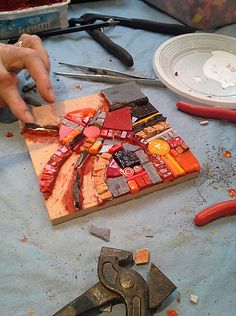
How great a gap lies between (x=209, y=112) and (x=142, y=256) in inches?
15.1

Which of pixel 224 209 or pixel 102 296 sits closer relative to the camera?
pixel 102 296

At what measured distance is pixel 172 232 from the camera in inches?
24.0

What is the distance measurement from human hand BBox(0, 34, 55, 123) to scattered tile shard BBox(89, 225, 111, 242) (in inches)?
10.3

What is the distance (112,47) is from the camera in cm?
97

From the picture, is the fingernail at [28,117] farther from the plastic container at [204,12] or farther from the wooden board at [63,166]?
the plastic container at [204,12]

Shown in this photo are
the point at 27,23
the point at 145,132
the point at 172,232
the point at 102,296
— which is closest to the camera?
the point at 102,296

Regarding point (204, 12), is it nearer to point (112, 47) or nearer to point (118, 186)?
point (112, 47)

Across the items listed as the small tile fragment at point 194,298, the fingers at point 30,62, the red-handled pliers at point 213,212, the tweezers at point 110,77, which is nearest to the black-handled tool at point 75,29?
the tweezers at point 110,77

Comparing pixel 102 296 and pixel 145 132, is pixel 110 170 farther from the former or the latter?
pixel 102 296

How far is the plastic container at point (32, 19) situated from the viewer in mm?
937

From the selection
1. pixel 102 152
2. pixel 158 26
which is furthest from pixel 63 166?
pixel 158 26

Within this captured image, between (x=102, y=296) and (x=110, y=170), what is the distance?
0.77 ft

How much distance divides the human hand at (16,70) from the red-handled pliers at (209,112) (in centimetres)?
30

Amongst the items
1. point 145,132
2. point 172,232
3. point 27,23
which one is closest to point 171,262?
point 172,232
